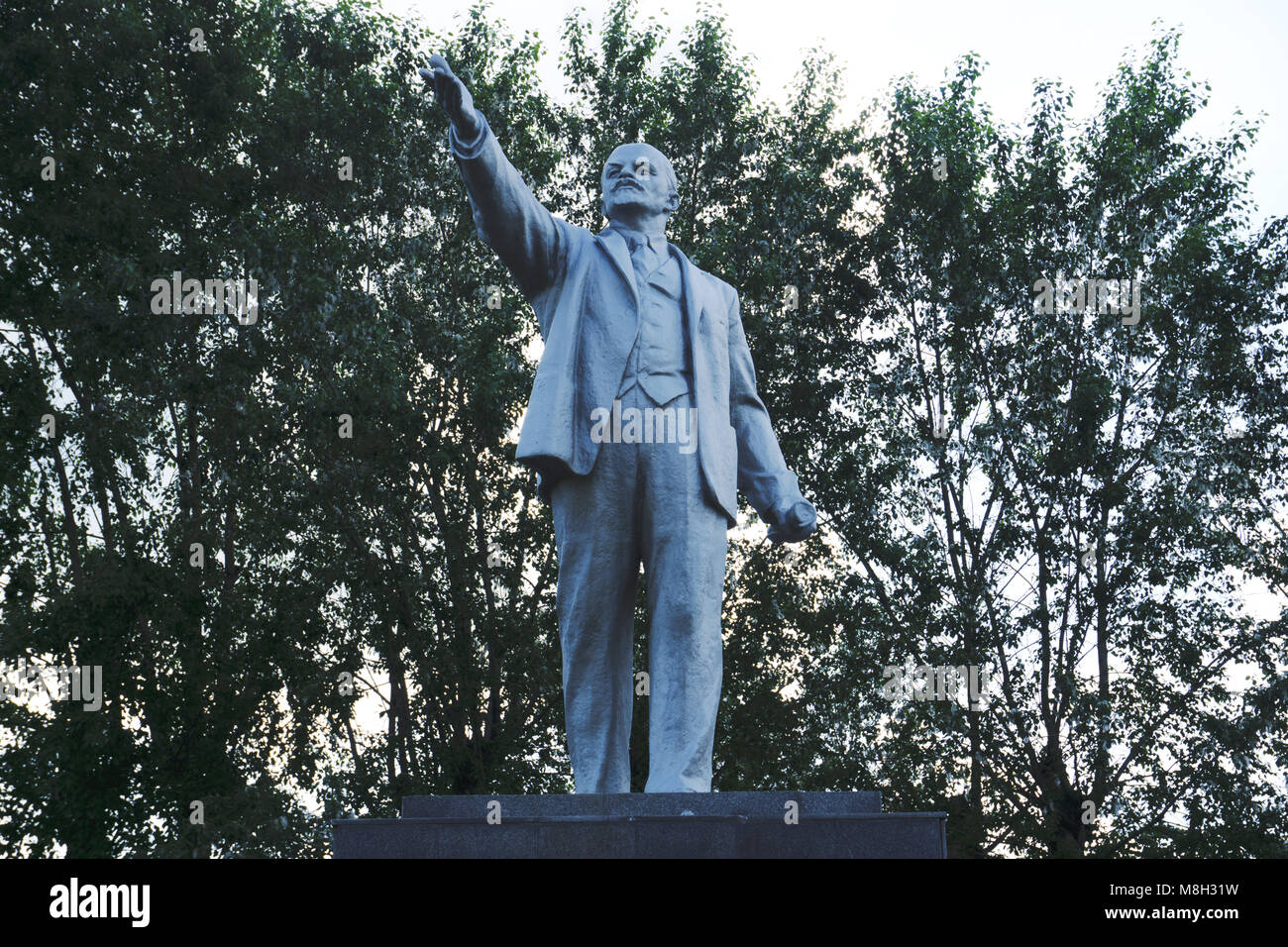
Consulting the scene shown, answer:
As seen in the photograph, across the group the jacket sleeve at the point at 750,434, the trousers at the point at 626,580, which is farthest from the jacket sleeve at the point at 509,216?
the jacket sleeve at the point at 750,434

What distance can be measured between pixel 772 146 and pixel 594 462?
14.0m

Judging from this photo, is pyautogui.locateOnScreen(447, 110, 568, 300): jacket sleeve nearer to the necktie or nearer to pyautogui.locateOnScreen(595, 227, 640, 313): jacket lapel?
pyautogui.locateOnScreen(595, 227, 640, 313): jacket lapel

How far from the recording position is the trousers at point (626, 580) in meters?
5.66

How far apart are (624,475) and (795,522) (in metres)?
0.80

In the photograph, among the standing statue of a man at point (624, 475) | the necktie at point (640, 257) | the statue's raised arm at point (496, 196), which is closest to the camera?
the statue's raised arm at point (496, 196)

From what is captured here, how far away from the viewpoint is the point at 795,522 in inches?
238

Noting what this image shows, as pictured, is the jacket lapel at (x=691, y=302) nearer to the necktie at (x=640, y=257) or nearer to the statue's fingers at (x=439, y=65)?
the necktie at (x=640, y=257)

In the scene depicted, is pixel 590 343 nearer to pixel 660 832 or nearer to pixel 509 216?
pixel 509 216

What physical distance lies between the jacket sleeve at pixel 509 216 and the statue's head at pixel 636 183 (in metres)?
0.29

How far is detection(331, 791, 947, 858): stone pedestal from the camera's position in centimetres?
465

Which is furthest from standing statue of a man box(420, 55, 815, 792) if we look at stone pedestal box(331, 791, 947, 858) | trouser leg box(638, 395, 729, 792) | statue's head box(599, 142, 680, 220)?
stone pedestal box(331, 791, 947, 858)

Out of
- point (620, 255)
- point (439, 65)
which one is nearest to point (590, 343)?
point (620, 255)

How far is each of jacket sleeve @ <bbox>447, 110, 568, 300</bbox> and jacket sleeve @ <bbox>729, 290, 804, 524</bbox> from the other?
2.90 feet

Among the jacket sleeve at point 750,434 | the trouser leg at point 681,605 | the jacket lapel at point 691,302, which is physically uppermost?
the jacket lapel at point 691,302
